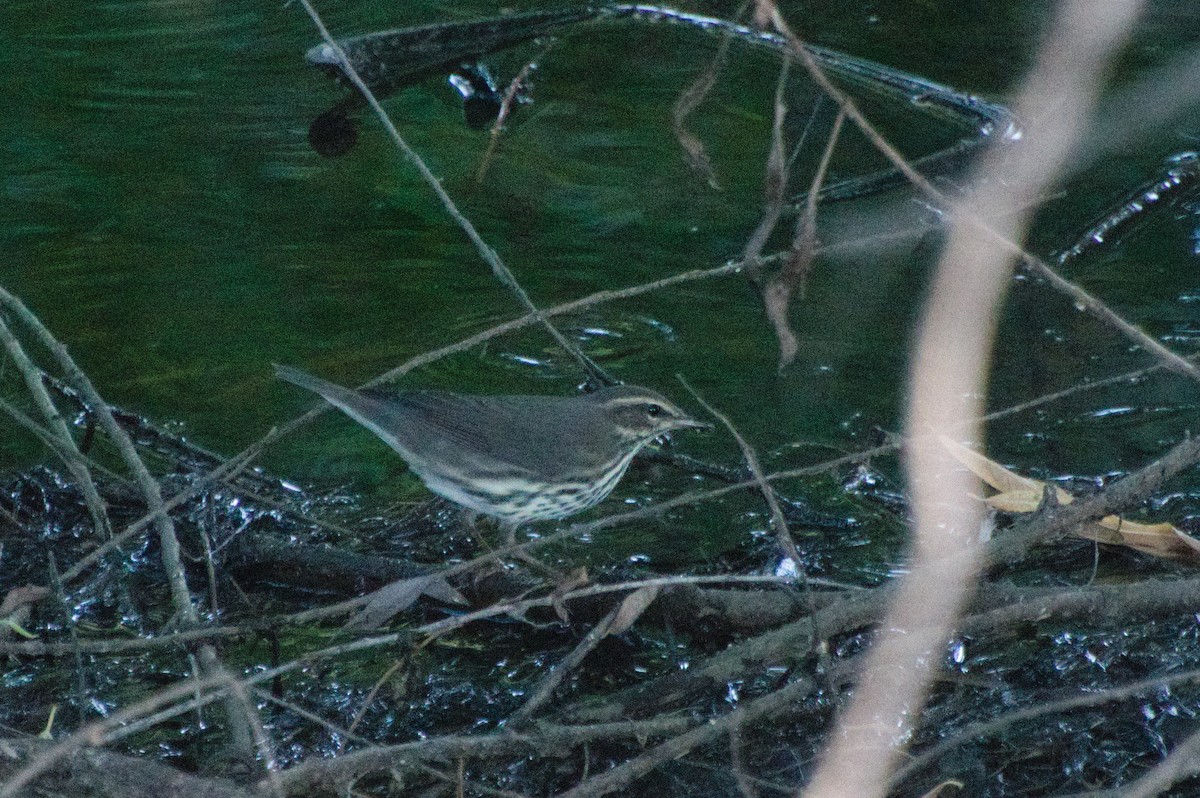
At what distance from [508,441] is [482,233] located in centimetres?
247

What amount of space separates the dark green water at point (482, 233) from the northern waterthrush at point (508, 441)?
0.63 m

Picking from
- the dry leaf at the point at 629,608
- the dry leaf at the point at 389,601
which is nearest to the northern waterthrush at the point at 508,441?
the dry leaf at the point at 389,601

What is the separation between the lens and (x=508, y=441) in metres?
5.07

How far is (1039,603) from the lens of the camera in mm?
3984

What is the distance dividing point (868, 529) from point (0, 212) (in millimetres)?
→ 4670

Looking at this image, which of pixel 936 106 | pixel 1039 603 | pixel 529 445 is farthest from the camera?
pixel 936 106

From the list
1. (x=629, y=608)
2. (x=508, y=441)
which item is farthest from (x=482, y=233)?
(x=629, y=608)

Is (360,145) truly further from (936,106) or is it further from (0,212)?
(936,106)

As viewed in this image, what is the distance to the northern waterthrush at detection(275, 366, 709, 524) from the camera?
195 inches

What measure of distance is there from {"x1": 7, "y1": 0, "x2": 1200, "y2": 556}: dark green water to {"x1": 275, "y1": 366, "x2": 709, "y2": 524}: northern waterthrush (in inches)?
24.7

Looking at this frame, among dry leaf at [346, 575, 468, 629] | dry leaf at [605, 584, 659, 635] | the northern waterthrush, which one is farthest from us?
the northern waterthrush

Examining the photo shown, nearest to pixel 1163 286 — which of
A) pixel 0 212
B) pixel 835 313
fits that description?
pixel 835 313

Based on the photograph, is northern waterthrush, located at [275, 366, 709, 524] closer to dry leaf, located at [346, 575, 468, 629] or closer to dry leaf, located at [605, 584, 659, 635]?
dry leaf, located at [346, 575, 468, 629]

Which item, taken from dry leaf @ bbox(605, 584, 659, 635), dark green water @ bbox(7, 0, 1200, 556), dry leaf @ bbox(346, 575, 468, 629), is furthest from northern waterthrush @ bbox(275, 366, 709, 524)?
dry leaf @ bbox(605, 584, 659, 635)
